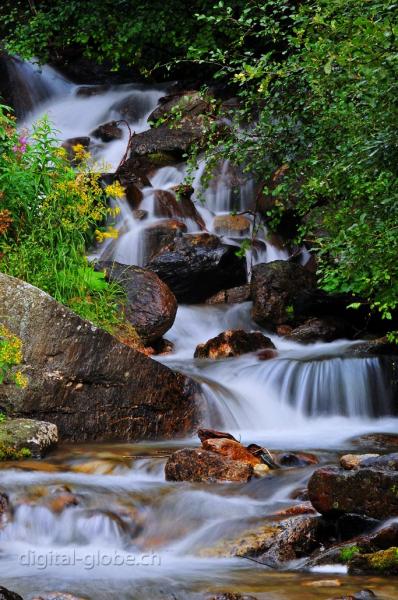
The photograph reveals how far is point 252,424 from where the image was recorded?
883 centimetres

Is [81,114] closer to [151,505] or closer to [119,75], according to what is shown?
[119,75]

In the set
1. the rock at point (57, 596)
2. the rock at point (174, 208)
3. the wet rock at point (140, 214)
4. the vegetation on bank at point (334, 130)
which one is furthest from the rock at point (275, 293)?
the rock at point (57, 596)

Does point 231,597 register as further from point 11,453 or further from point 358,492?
point 11,453

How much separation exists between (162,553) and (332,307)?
753 cm

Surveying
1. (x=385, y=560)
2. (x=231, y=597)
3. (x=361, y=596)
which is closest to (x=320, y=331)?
(x=385, y=560)

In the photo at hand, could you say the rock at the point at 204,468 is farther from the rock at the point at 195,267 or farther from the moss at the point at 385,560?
the rock at the point at 195,267

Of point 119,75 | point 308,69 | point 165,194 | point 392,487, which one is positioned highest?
point 119,75

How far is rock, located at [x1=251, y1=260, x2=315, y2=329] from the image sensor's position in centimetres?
1208

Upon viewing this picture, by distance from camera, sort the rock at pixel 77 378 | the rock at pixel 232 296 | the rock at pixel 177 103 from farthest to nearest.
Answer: the rock at pixel 177 103 < the rock at pixel 232 296 < the rock at pixel 77 378

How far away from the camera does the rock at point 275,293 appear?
12078 mm

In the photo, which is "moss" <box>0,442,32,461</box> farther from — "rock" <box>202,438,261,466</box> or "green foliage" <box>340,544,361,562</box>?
"green foliage" <box>340,544,361,562</box>

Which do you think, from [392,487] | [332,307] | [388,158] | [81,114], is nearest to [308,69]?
[388,158]

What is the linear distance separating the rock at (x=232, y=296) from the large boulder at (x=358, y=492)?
25.4 ft

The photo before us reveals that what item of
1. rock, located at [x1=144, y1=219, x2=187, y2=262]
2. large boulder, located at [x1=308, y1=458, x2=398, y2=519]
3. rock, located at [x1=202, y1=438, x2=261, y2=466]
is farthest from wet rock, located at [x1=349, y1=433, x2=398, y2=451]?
rock, located at [x1=144, y1=219, x2=187, y2=262]
